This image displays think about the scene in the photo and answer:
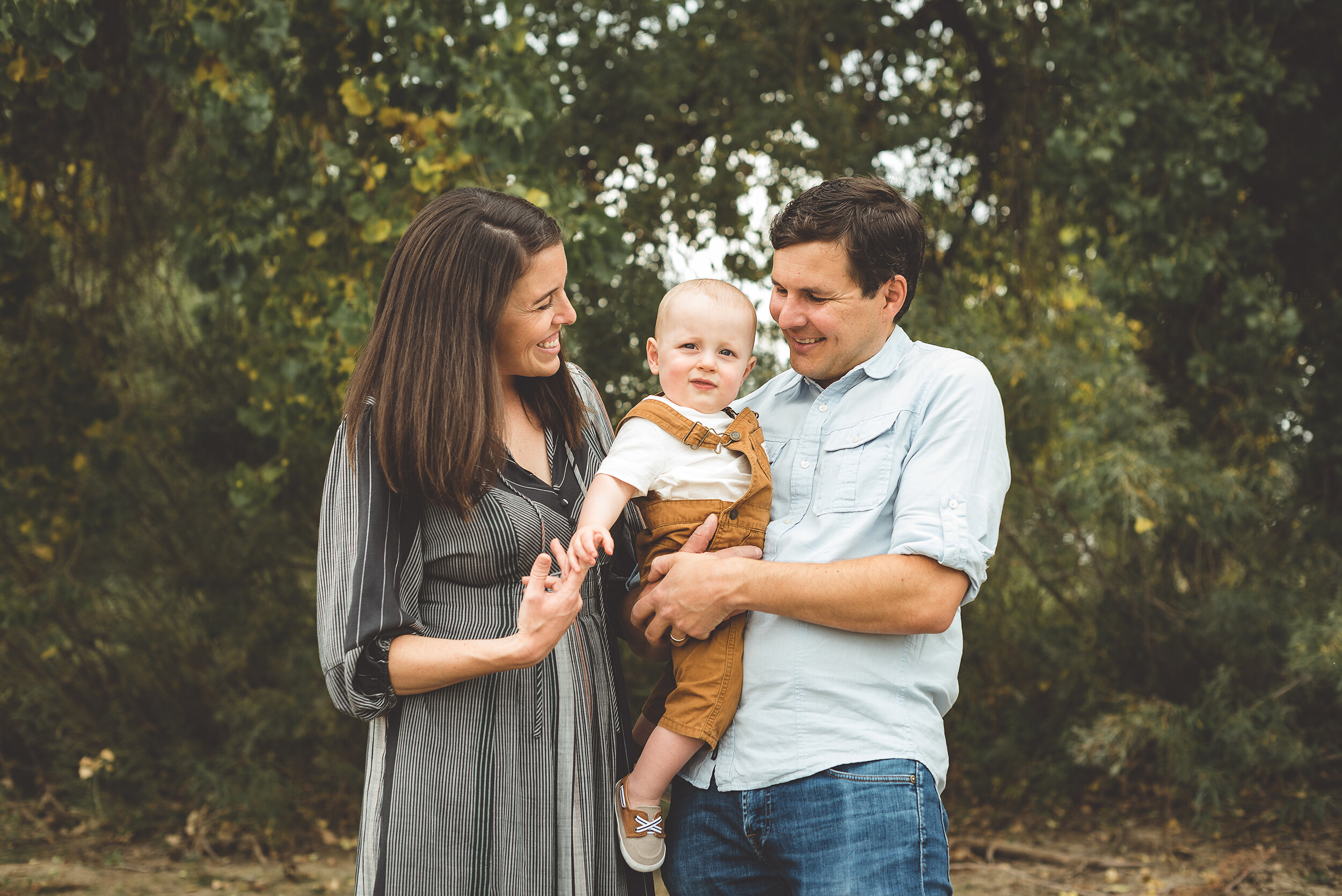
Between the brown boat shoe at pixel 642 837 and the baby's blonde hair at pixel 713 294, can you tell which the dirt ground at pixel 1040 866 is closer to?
the brown boat shoe at pixel 642 837

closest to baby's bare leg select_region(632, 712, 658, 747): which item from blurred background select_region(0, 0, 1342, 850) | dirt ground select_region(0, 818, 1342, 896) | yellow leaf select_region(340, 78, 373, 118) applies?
blurred background select_region(0, 0, 1342, 850)

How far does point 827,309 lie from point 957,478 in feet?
1.20

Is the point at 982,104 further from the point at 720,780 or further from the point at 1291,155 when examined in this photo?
the point at 720,780

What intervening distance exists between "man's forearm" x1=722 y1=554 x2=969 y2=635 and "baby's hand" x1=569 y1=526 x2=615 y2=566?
246mm

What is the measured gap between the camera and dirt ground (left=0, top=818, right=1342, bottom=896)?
3.95 meters

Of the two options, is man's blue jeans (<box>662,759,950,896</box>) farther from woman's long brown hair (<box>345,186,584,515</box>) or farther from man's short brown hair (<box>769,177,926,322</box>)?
man's short brown hair (<box>769,177,926,322</box>)

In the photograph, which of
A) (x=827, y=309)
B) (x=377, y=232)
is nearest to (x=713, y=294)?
(x=827, y=309)

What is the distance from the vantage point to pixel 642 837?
169 centimetres

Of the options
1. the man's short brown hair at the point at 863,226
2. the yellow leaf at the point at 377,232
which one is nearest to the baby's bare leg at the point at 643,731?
the man's short brown hair at the point at 863,226

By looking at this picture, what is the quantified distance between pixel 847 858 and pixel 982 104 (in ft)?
14.9

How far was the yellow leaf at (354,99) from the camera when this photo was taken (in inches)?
133

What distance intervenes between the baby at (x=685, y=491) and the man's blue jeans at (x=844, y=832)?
12 centimetres

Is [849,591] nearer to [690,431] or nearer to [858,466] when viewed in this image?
[858,466]

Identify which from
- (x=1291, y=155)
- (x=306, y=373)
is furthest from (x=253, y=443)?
(x=1291, y=155)
